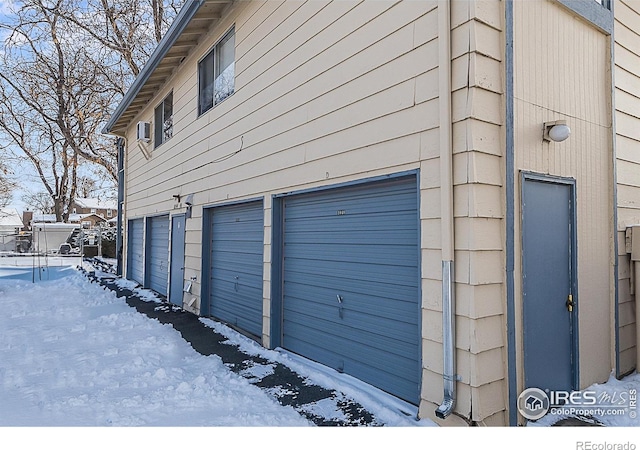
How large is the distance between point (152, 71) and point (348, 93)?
6305 mm

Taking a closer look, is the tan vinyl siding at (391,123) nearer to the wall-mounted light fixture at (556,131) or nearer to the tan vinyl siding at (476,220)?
the tan vinyl siding at (476,220)

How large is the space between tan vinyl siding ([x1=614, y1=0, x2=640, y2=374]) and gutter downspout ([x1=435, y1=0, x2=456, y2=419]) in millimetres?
2279

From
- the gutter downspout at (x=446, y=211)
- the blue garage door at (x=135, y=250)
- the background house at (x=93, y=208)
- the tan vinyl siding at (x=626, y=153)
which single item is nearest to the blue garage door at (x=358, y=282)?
the gutter downspout at (x=446, y=211)

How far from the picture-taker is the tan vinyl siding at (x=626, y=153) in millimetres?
4148

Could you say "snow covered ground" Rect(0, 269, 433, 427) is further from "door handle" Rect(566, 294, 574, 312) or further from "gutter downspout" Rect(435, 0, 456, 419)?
"door handle" Rect(566, 294, 574, 312)

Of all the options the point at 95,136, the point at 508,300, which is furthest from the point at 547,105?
the point at 95,136

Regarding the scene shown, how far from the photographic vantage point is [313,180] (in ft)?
15.0

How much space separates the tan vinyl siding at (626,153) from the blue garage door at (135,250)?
1050cm

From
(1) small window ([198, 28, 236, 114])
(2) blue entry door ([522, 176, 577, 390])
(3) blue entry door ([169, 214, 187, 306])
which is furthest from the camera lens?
(3) blue entry door ([169, 214, 187, 306])

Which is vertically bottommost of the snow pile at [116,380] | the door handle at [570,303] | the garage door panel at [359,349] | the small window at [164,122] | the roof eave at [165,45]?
the snow pile at [116,380]

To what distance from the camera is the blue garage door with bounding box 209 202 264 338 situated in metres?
5.88

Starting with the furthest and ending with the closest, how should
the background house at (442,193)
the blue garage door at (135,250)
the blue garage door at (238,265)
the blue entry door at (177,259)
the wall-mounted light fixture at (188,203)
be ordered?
the blue garage door at (135,250) → the blue entry door at (177,259) → the wall-mounted light fixture at (188,203) → the blue garage door at (238,265) → the background house at (442,193)

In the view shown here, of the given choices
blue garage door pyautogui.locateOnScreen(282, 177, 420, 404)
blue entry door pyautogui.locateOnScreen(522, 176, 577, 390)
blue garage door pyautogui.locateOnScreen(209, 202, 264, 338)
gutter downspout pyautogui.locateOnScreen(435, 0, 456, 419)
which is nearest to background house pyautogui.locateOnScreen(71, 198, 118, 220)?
blue garage door pyautogui.locateOnScreen(209, 202, 264, 338)

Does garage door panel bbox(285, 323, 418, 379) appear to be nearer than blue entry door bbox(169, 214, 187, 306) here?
Yes
